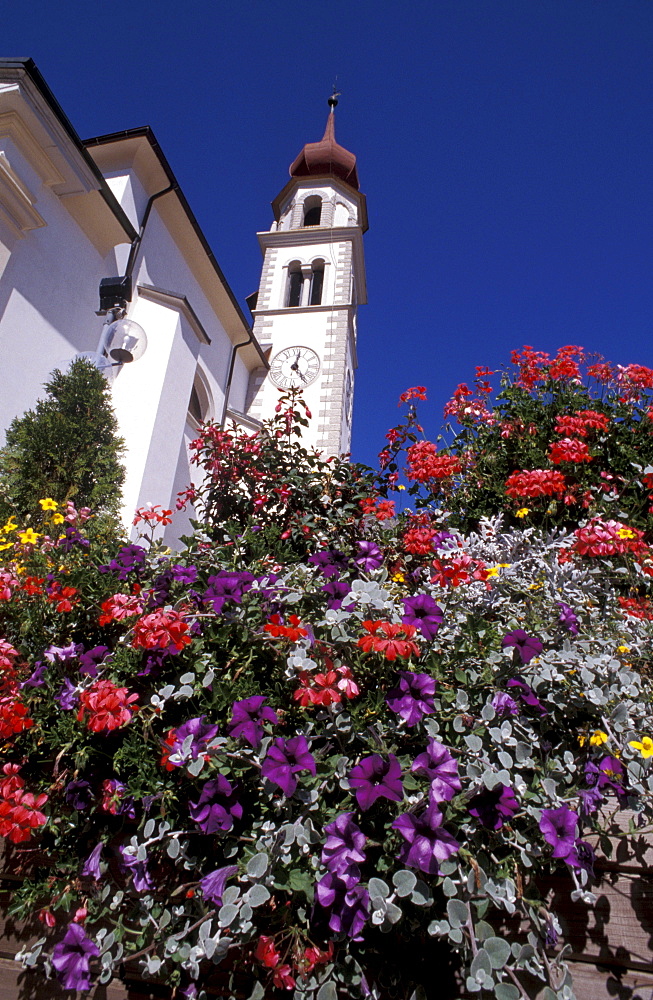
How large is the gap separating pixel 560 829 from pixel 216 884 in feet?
2.26

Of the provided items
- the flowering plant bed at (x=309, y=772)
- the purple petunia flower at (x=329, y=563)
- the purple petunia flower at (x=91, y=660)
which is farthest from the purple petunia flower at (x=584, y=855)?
the purple petunia flower at (x=91, y=660)

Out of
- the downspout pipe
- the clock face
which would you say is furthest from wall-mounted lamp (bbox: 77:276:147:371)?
the clock face

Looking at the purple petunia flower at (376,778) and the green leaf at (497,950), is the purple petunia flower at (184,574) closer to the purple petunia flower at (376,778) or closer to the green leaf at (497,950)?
the purple petunia flower at (376,778)

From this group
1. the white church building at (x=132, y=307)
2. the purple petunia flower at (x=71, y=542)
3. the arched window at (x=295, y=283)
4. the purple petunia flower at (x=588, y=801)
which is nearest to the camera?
the purple petunia flower at (x=588, y=801)

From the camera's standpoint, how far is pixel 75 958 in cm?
118

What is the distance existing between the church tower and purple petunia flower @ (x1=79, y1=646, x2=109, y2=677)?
509 inches

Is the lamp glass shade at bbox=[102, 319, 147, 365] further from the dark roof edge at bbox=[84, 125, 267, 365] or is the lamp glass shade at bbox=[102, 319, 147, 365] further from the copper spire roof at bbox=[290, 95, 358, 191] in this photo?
the copper spire roof at bbox=[290, 95, 358, 191]

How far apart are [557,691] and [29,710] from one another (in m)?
1.42

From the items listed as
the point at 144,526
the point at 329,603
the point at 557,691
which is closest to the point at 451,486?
the point at 329,603

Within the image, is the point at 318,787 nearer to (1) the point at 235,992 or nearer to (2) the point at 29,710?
(1) the point at 235,992

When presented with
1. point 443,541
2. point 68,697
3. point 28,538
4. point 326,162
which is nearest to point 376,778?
point 68,697

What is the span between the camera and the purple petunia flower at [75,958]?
3.80ft

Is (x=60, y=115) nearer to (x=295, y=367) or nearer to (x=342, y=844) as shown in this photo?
(x=342, y=844)

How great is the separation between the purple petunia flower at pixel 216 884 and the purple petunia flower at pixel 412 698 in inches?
18.0
